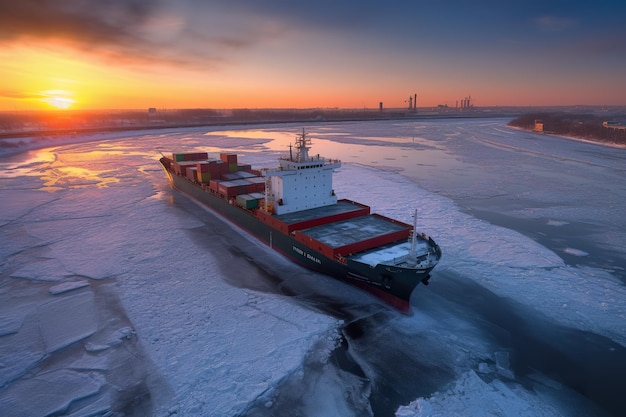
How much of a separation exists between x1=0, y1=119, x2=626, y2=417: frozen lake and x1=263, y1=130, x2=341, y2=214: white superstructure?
9.99 feet

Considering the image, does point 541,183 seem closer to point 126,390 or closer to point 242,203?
point 242,203

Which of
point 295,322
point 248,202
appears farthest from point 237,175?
point 295,322

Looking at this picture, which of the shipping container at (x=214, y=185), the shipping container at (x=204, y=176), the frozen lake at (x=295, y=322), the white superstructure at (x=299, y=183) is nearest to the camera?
the frozen lake at (x=295, y=322)

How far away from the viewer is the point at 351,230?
17.5 meters

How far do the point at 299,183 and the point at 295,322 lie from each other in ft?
29.9

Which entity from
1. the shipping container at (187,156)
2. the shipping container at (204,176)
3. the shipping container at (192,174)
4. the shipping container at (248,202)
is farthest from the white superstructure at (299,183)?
the shipping container at (187,156)

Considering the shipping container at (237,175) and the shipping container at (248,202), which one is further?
the shipping container at (237,175)

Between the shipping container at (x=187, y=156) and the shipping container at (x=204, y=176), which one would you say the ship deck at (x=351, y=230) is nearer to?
the shipping container at (x=204, y=176)

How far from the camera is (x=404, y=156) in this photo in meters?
50.4

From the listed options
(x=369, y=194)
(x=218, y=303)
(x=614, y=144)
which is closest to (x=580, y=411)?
(x=218, y=303)

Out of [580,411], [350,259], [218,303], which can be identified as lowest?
[580,411]

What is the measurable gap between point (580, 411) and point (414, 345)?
4.65m

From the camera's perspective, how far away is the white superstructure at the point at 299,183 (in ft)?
63.6

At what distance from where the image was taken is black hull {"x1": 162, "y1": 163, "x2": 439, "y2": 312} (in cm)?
1306
